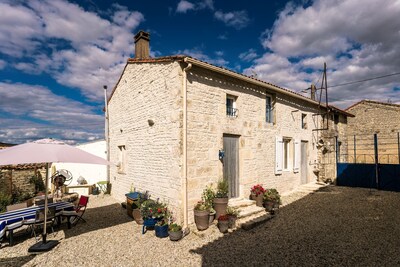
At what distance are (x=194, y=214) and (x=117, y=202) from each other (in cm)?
539

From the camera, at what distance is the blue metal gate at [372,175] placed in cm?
1099

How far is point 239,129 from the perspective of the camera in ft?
26.1

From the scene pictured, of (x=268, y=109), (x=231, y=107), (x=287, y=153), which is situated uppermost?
(x=268, y=109)

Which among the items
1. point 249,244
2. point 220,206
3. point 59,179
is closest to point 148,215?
point 220,206

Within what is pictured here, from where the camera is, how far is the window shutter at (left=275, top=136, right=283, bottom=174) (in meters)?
9.56

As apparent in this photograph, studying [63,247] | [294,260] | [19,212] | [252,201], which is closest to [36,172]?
[19,212]

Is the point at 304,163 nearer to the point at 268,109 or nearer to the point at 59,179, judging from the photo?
the point at 268,109

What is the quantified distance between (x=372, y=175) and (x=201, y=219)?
10.8m

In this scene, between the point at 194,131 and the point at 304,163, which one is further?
the point at 304,163

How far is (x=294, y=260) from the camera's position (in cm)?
446

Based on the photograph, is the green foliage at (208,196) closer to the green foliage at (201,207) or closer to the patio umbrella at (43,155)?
the green foliage at (201,207)

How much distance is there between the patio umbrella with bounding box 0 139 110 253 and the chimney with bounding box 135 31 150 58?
5218 mm

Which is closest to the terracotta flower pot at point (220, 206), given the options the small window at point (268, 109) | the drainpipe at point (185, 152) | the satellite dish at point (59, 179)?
the drainpipe at point (185, 152)

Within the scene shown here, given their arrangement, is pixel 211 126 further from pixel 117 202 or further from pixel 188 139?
pixel 117 202
